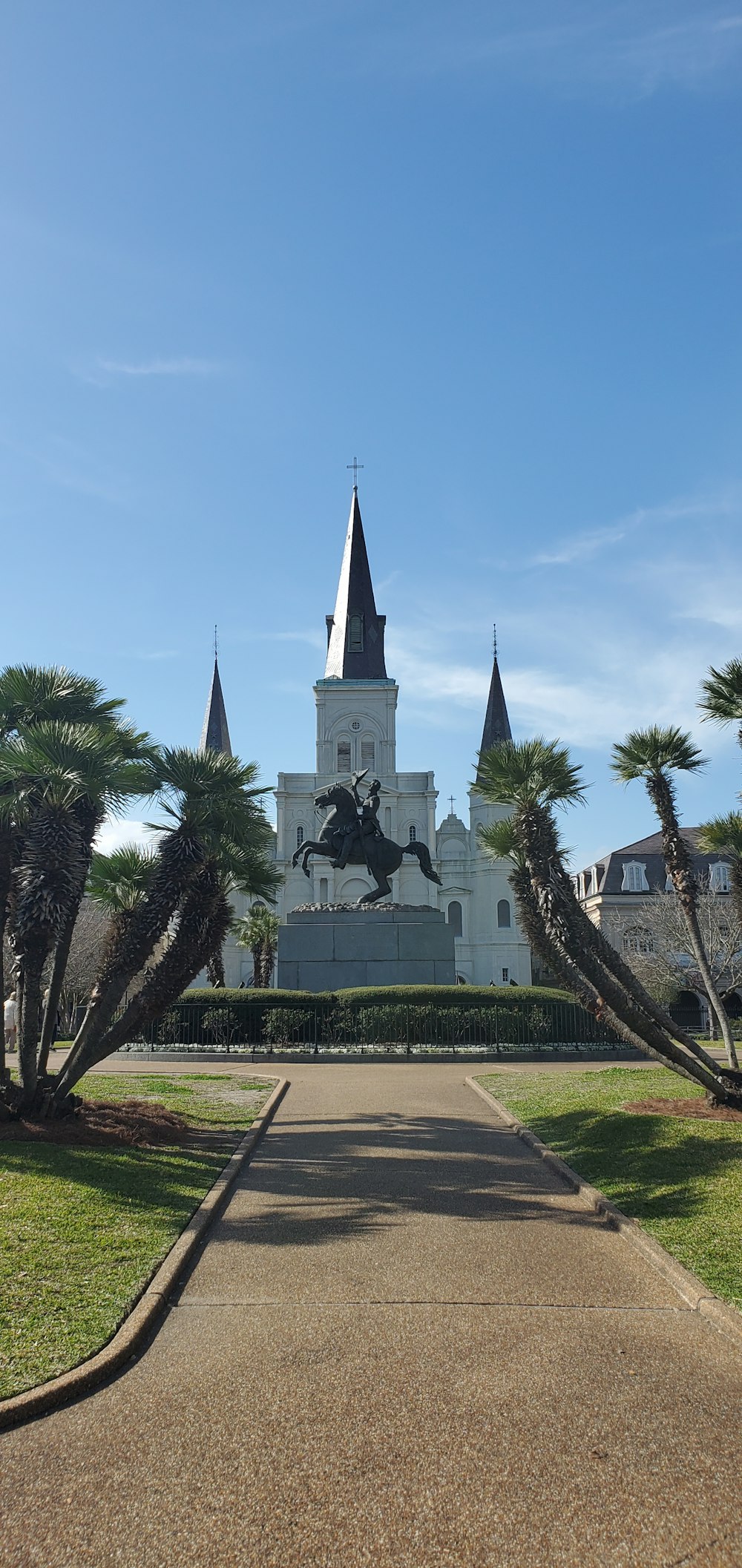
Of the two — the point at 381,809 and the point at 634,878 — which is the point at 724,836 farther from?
the point at 381,809

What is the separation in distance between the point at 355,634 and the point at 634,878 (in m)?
35.2

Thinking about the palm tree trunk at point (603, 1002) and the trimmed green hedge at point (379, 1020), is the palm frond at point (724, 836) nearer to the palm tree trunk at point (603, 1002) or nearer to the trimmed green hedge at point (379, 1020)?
the palm tree trunk at point (603, 1002)

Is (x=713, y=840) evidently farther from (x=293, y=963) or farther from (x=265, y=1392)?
(x=293, y=963)

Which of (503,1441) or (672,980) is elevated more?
(672,980)

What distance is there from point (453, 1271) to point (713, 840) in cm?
974

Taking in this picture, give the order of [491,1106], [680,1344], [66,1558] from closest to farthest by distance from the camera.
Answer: [66,1558], [680,1344], [491,1106]

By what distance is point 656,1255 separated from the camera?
740 cm

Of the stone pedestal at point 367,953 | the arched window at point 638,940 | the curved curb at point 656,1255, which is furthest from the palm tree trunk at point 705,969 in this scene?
the arched window at point 638,940

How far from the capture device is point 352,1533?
3.88 m

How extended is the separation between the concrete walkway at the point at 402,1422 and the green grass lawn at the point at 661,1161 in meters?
0.49

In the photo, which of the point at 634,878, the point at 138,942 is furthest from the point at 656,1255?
the point at 634,878

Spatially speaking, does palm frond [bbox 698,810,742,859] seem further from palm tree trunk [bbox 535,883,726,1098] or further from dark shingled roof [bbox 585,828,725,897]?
dark shingled roof [bbox 585,828,725,897]

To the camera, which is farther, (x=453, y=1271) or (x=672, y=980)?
(x=672, y=980)

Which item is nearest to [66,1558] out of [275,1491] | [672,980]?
[275,1491]
